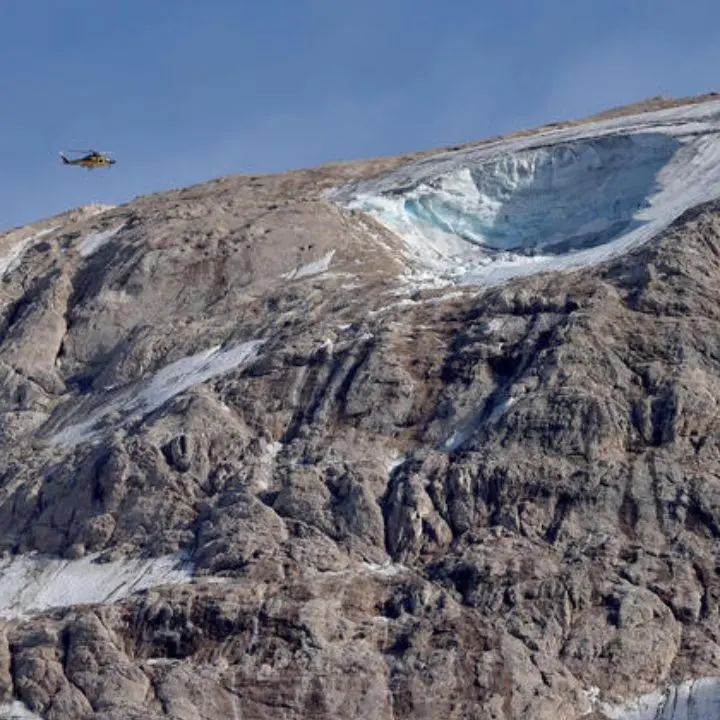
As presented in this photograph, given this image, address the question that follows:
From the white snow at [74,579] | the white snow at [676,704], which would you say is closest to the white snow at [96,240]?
the white snow at [74,579]

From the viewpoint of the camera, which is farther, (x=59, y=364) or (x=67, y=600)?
(x=59, y=364)

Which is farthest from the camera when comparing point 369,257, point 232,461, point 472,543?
point 369,257

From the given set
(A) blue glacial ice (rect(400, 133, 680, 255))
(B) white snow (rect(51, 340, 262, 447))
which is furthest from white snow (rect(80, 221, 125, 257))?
(B) white snow (rect(51, 340, 262, 447))

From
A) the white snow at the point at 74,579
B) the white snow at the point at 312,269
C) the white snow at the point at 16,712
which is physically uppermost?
the white snow at the point at 312,269

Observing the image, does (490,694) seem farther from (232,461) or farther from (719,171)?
(719,171)

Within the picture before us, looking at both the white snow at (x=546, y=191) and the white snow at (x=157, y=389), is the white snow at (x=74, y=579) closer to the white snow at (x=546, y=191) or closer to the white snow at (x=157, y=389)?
the white snow at (x=157, y=389)

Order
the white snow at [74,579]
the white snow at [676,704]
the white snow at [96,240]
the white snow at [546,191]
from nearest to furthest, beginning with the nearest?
the white snow at [676,704], the white snow at [74,579], the white snow at [546,191], the white snow at [96,240]

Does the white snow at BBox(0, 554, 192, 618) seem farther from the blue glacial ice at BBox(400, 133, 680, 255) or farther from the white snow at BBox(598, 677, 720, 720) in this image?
the blue glacial ice at BBox(400, 133, 680, 255)

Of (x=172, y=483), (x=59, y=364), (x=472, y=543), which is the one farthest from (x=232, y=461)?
(x=59, y=364)
